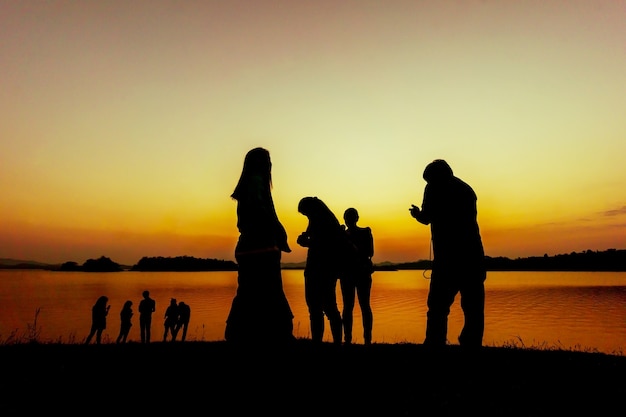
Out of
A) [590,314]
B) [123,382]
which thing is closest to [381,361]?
[123,382]

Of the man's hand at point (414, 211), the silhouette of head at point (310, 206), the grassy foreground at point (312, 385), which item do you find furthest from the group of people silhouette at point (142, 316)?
the man's hand at point (414, 211)

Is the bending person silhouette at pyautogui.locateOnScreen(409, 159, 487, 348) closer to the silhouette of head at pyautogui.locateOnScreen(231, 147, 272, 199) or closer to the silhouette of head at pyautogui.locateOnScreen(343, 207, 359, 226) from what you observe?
the silhouette of head at pyautogui.locateOnScreen(343, 207, 359, 226)

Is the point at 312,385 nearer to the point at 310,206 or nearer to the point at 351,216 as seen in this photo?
the point at 310,206

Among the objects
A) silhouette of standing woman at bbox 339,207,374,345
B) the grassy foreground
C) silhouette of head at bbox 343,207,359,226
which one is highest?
silhouette of head at bbox 343,207,359,226

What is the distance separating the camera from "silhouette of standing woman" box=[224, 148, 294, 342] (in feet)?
14.9

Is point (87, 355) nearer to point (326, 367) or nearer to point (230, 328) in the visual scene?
point (230, 328)

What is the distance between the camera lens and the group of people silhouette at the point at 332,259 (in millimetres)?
4613

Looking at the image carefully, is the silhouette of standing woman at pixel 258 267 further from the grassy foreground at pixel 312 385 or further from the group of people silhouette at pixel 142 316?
the group of people silhouette at pixel 142 316

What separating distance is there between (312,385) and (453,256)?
292cm

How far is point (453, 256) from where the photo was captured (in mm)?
6125

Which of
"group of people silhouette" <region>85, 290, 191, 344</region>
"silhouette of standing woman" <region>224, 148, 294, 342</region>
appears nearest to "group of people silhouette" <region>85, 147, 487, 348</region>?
"silhouette of standing woman" <region>224, 148, 294, 342</region>

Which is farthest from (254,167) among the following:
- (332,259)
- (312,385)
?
(332,259)

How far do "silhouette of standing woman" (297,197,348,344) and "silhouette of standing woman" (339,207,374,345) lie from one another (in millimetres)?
469

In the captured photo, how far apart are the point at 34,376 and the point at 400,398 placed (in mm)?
4226
